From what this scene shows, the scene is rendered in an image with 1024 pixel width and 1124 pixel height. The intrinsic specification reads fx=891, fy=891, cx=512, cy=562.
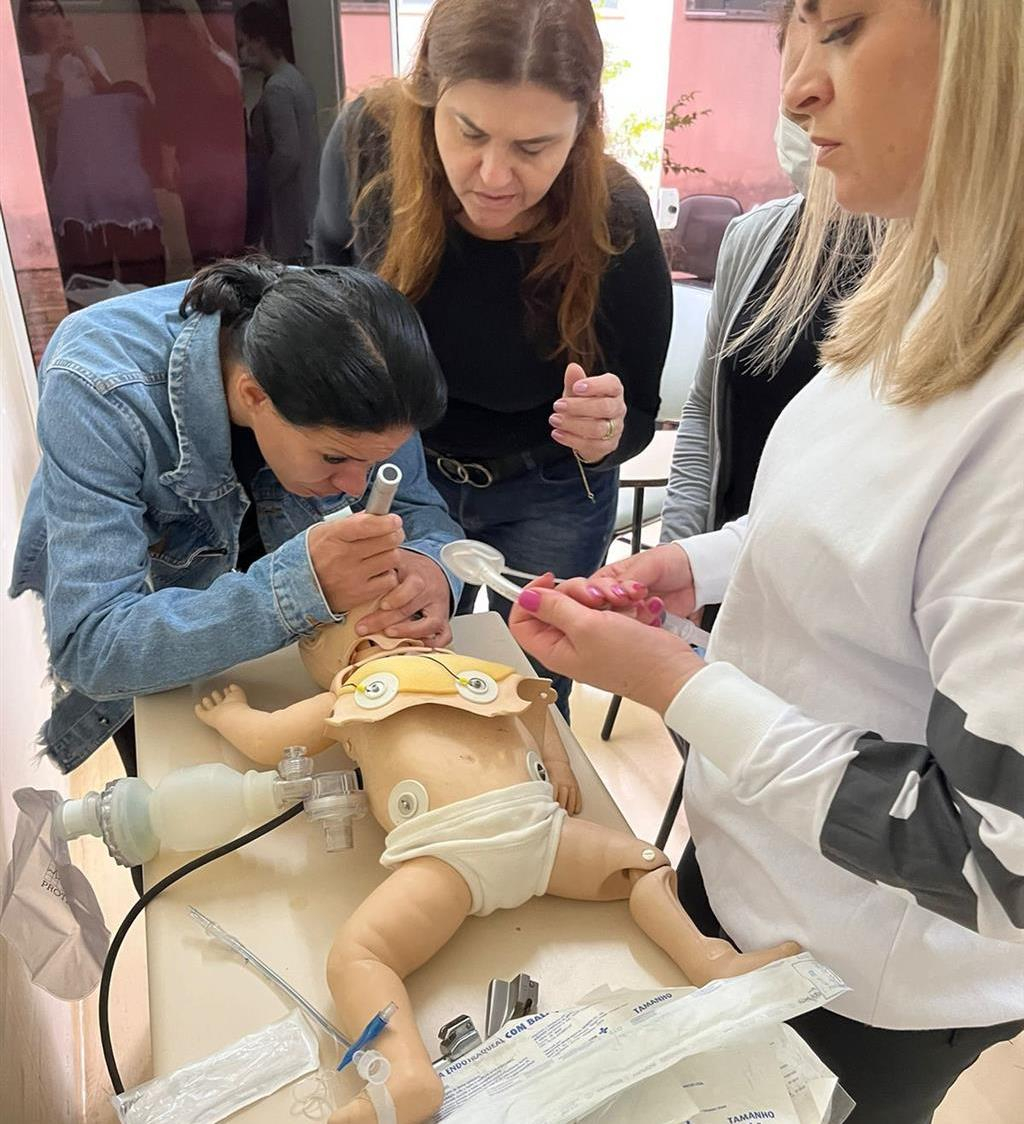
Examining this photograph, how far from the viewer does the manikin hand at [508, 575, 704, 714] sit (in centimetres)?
78

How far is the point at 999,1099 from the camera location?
1676 millimetres

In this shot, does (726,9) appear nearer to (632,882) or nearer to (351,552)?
(351,552)

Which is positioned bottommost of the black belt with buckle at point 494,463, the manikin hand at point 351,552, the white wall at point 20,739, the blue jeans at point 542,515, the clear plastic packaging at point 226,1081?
Result: the white wall at point 20,739

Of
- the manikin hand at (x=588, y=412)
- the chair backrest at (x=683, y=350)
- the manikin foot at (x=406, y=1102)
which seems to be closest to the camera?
the manikin foot at (x=406, y=1102)

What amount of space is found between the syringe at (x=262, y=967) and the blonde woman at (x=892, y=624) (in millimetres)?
368

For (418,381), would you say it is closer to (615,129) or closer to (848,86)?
(848,86)

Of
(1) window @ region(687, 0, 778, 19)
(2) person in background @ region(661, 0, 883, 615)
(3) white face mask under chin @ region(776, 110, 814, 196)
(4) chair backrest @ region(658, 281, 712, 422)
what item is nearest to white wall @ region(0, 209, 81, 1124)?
(2) person in background @ region(661, 0, 883, 615)

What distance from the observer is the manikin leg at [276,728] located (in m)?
1.03

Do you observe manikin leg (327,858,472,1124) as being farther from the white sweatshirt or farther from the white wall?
the white wall

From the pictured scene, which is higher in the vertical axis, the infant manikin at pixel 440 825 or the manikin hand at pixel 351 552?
the manikin hand at pixel 351 552

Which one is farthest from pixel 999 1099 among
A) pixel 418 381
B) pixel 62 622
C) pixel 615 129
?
pixel 615 129

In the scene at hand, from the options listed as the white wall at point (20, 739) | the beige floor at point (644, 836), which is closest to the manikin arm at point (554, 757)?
the white wall at point (20, 739)

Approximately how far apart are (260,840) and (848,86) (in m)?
0.87

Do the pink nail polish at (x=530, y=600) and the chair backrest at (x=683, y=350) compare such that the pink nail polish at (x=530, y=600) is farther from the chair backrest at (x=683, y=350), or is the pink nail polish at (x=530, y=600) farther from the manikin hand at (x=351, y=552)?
the chair backrest at (x=683, y=350)
